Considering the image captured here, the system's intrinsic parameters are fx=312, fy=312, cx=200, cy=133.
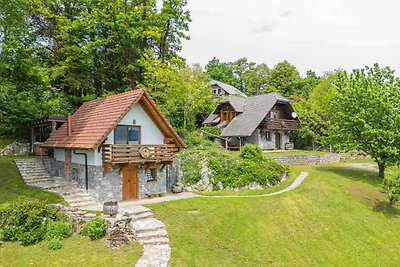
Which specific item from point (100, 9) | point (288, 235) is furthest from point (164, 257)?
point (100, 9)

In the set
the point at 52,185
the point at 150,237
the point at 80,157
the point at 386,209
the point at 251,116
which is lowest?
the point at 386,209

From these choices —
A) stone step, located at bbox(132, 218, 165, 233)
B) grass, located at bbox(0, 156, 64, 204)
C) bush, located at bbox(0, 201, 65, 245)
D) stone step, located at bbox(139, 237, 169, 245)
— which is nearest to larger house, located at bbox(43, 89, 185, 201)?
grass, located at bbox(0, 156, 64, 204)

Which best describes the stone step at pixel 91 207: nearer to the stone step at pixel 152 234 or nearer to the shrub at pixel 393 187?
the stone step at pixel 152 234

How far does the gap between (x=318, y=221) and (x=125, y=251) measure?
12.8 m

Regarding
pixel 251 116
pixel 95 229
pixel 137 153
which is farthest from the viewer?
pixel 251 116

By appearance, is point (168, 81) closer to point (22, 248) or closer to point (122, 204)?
point (122, 204)

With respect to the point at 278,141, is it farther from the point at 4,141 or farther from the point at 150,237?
the point at 4,141

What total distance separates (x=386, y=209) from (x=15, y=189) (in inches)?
1027

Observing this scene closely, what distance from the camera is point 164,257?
13.0 metres

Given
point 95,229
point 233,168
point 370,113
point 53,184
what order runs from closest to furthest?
point 95,229
point 53,184
point 233,168
point 370,113

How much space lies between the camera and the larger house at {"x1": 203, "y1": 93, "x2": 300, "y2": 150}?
129 ft

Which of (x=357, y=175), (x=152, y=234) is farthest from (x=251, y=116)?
(x=152, y=234)

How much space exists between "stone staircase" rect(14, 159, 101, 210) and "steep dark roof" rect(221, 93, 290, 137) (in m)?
22.1

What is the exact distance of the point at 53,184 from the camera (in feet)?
68.5
